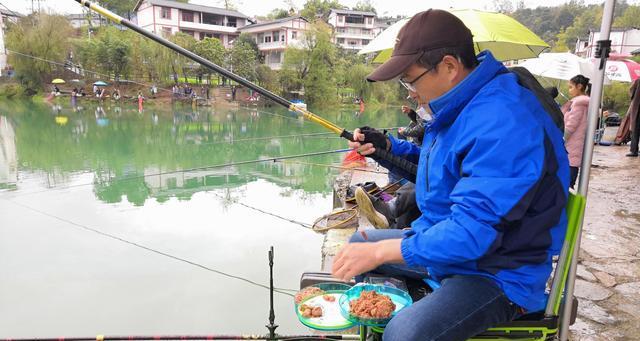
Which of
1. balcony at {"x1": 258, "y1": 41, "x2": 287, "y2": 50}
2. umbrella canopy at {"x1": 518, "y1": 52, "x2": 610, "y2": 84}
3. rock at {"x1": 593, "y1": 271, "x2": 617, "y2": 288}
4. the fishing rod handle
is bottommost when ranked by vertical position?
rock at {"x1": 593, "y1": 271, "x2": 617, "y2": 288}

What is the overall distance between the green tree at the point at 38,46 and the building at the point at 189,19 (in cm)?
630

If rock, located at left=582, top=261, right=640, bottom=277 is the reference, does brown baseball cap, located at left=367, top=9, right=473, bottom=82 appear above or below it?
above

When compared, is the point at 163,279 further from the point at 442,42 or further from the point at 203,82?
the point at 203,82

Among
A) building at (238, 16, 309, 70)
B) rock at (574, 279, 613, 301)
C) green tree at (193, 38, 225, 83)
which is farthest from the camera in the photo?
building at (238, 16, 309, 70)

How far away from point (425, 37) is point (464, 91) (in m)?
0.20

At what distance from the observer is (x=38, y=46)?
28.4m

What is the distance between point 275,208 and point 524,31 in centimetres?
420

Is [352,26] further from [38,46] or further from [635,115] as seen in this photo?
[635,115]

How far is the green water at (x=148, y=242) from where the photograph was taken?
12.5 ft

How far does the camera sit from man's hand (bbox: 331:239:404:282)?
1.26 m

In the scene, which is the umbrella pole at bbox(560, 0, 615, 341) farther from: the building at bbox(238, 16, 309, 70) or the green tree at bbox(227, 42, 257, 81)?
the building at bbox(238, 16, 309, 70)

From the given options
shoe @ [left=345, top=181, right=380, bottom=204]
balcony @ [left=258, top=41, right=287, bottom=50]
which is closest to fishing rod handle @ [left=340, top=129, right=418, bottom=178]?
shoe @ [left=345, top=181, right=380, bottom=204]

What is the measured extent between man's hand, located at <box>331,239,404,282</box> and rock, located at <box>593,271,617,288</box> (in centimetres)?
220

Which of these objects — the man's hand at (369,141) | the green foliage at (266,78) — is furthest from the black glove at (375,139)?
the green foliage at (266,78)
